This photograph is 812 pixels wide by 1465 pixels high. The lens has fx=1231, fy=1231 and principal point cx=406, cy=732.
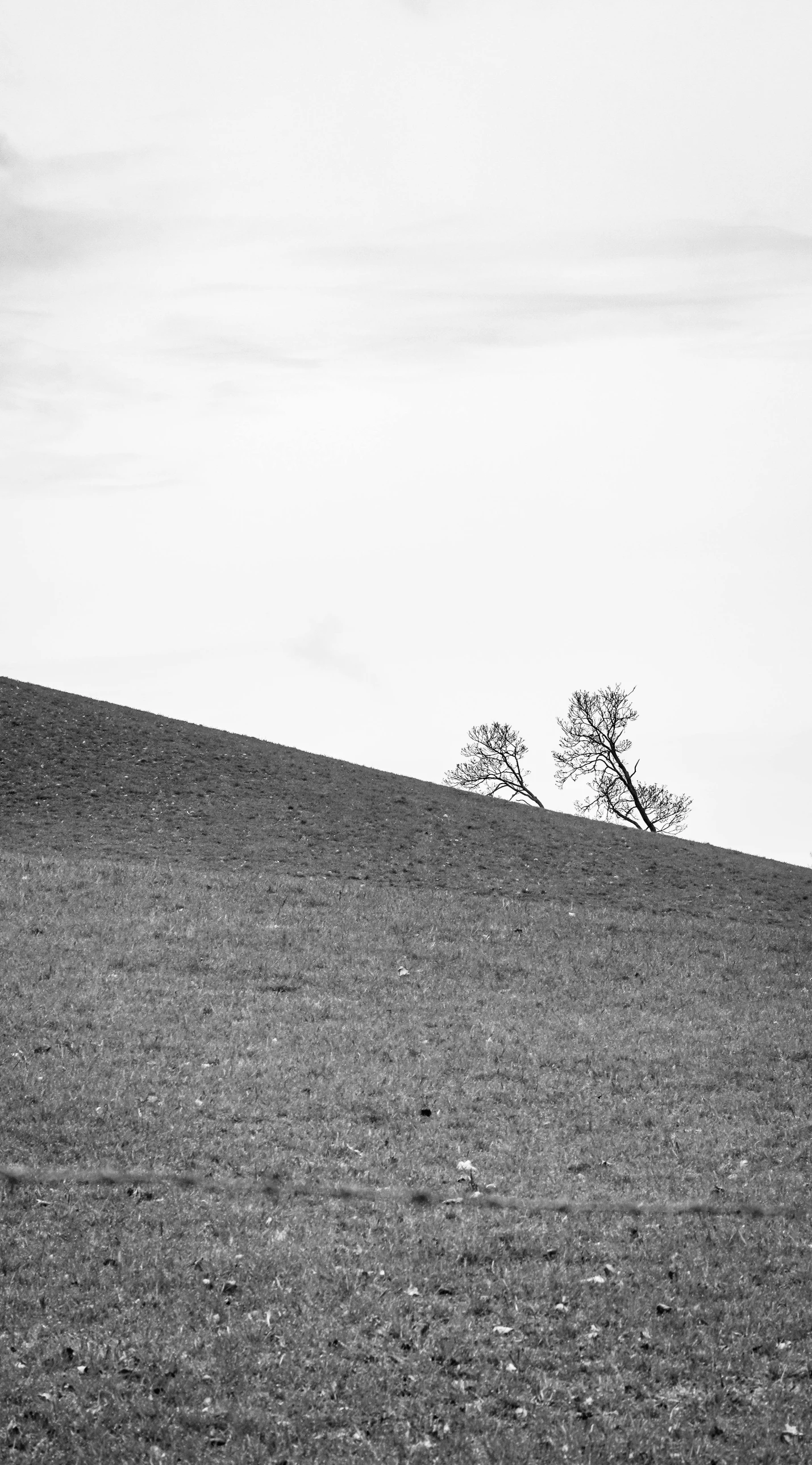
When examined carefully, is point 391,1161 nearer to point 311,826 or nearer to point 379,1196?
point 379,1196

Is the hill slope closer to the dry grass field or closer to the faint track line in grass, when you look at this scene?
the dry grass field

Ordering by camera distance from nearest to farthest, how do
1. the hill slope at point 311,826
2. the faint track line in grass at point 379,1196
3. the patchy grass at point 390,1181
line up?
1. the patchy grass at point 390,1181
2. the faint track line in grass at point 379,1196
3. the hill slope at point 311,826

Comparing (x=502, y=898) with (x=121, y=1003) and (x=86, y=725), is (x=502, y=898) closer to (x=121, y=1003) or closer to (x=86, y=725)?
(x=121, y=1003)

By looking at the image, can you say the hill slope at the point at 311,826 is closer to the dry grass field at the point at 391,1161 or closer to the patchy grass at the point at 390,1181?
the dry grass field at the point at 391,1161

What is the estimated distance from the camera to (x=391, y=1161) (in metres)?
10.9

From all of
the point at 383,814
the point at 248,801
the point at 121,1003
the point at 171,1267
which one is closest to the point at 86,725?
the point at 248,801

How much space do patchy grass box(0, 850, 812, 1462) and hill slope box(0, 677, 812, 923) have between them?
472cm

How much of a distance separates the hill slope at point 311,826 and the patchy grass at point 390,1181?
472 cm

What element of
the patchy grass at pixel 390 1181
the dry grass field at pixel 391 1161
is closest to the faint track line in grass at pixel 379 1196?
the dry grass field at pixel 391 1161

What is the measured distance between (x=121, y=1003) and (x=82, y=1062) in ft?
6.71

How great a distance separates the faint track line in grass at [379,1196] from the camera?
9.94 m

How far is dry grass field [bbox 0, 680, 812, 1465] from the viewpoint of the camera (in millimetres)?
7129

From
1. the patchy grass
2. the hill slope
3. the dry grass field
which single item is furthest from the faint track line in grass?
the hill slope

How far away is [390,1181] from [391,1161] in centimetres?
45
